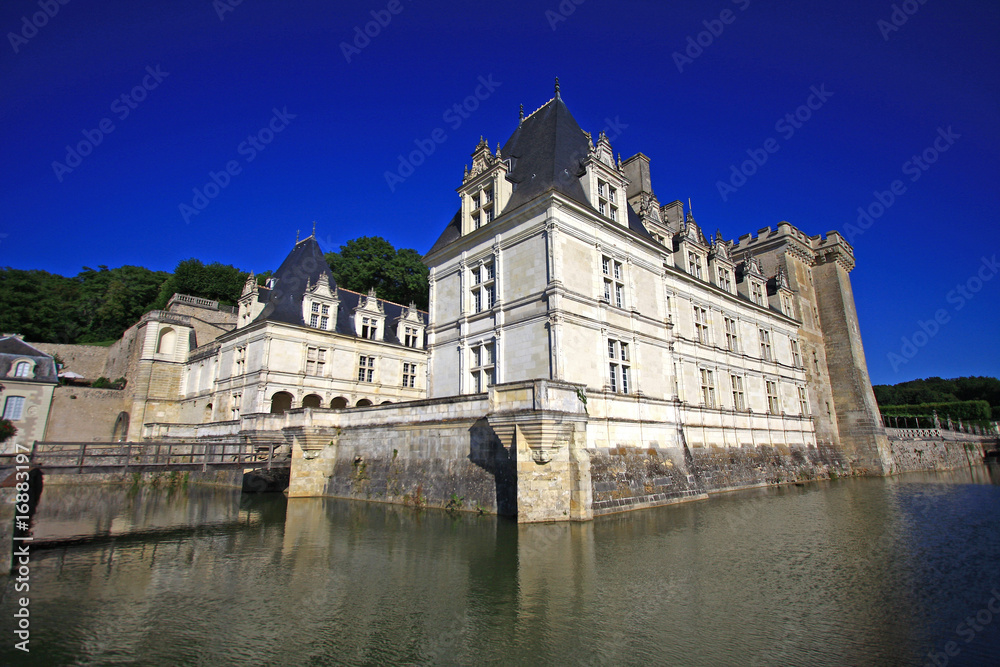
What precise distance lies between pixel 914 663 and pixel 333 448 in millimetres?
20479

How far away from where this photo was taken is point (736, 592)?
786cm

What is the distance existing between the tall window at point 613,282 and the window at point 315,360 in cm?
2037

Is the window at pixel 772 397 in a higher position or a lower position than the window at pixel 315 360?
lower

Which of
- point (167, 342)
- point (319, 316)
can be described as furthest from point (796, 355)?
point (167, 342)

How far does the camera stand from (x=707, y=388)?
993 inches

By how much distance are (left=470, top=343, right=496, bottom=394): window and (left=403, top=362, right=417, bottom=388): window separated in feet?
58.0

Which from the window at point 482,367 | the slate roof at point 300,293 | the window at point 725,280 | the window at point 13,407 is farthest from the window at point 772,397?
the window at point 13,407

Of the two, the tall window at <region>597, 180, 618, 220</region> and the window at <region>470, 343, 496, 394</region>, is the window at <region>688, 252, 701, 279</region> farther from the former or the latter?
the window at <region>470, 343, 496, 394</region>

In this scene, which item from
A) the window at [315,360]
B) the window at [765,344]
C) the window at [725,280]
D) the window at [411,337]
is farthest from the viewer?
the window at [411,337]

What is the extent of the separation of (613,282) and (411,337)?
21762mm

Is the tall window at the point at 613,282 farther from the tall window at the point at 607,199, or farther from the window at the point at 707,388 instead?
the window at the point at 707,388

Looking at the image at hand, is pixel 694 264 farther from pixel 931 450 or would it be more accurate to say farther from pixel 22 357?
pixel 22 357

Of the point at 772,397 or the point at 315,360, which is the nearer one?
the point at 772,397

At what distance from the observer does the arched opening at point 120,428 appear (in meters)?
37.6
